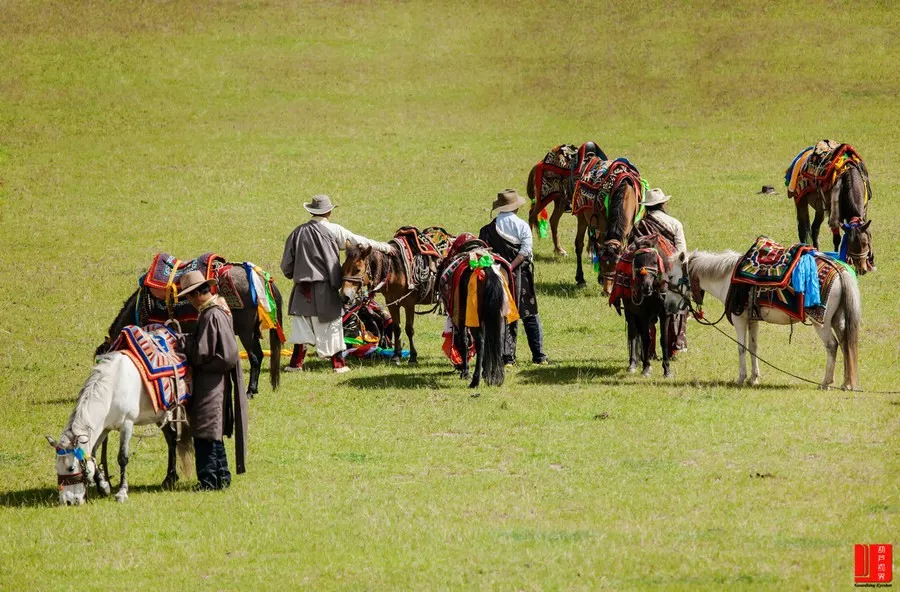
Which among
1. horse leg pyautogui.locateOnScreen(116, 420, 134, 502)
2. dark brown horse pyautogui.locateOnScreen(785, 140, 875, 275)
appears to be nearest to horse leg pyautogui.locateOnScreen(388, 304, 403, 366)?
horse leg pyautogui.locateOnScreen(116, 420, 134, 502)

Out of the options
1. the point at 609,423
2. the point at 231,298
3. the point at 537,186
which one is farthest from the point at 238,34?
the point at 609,423

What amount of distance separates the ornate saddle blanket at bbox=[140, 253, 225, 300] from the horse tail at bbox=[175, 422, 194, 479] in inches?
113

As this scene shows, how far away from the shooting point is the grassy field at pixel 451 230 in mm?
8750

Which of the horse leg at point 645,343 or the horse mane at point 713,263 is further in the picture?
the horse leg at point 645,343

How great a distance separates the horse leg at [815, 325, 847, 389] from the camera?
502 inches

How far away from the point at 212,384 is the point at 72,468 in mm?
1227

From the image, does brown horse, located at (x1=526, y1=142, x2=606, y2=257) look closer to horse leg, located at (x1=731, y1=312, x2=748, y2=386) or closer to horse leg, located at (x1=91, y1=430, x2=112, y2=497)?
horse leg, located at (x1=731, y1=312, x2=748, y2=386)

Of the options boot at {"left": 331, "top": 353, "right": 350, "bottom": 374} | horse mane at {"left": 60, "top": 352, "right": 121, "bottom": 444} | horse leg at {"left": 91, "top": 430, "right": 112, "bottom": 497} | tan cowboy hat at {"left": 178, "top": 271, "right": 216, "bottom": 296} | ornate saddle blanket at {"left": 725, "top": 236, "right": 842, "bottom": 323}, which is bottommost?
horse leg at {"left": 91, "top": 430, "right": 112, "bottom": 497}

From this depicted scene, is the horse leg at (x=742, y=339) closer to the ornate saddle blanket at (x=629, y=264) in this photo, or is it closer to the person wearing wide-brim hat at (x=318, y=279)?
the ornate saddle blanket at (x=629, y=264)

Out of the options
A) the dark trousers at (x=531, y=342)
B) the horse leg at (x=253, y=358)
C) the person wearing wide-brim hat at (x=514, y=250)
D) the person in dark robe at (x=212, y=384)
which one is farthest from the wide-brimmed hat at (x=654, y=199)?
the person in dark robe at (x=212, y=384)

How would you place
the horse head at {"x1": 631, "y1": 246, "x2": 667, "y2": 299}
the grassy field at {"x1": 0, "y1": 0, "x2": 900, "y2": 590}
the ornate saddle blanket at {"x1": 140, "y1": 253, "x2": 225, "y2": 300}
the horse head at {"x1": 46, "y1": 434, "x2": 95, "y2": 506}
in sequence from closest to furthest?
the grassy field at {"x1": 0, "y1": 0, "x2": 900, "y2": 590}, the horse head at {"x1": 46, "y1": 434, "x2": 95, "y2": 506}, the ornate saddle blanket at {"x1": 140, "y1": 253, "x2": 225, "y2": 300}, the horse head at {"x1": 631, "y1": 246, "x2": 667, "y2": 299}

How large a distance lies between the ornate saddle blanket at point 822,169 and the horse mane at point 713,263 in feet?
21.8

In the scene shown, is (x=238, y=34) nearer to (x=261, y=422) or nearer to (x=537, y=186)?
(x=537, y=186)

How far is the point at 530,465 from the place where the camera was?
35.2ft
